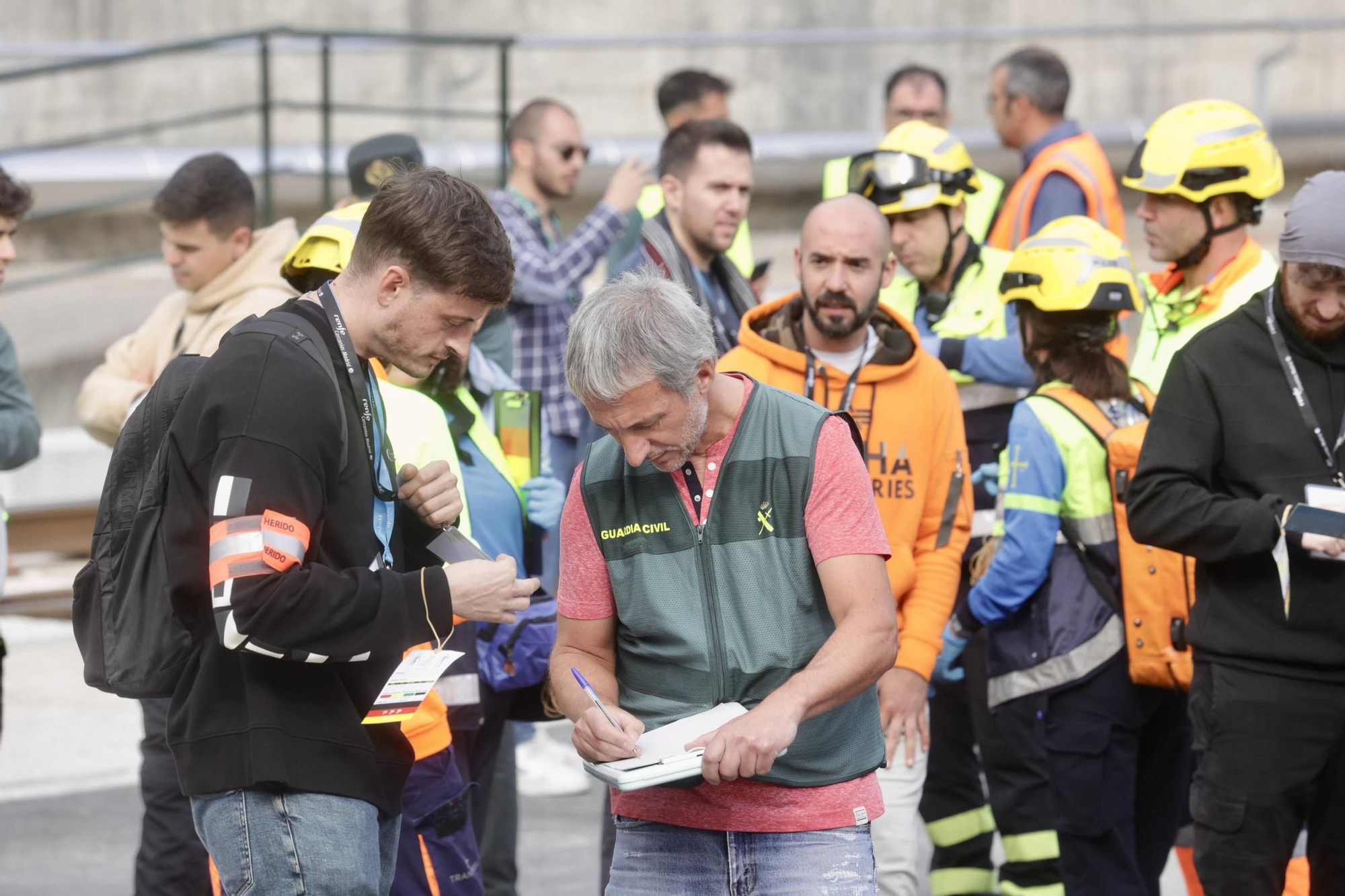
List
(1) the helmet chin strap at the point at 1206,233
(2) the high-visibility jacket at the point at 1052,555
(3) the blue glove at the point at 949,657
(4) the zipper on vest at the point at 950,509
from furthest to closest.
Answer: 1. (1) the helmet chin strap at the point at 1206,233
2. (3) the blue glove at the point at 949,657
3. (2) the high-visibility jacket at the point at 1052,555
4. (4) the zipper on vest at the point at 950,509

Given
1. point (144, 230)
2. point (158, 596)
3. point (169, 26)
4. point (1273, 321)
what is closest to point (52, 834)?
point (158, 596)

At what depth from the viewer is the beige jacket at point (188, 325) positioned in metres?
5.23

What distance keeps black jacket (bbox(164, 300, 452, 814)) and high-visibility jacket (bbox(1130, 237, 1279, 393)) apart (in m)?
2.93

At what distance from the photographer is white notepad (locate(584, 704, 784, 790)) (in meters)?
2.99

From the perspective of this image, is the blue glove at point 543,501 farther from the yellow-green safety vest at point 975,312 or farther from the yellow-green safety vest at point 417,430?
the yellow-green safety vest at point 975,312

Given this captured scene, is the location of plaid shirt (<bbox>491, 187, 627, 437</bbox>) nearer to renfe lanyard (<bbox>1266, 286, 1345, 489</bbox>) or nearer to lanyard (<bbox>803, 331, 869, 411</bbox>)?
lanyard (<bbox>803, 331, 869, 411</bbox>)

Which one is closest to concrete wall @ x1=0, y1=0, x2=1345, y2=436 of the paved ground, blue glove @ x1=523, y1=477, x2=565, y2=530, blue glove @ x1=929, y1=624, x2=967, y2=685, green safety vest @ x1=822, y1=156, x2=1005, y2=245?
the paved ground

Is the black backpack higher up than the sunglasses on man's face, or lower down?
lower down

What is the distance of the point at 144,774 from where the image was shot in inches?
194

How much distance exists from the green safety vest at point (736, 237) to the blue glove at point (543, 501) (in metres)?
1.84

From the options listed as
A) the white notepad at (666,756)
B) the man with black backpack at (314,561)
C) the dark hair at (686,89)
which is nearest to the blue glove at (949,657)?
the white notepad at (666,756)

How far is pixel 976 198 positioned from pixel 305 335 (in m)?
4.96

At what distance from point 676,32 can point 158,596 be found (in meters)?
12.6

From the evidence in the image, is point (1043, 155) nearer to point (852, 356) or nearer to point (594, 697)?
point (852, 356)
